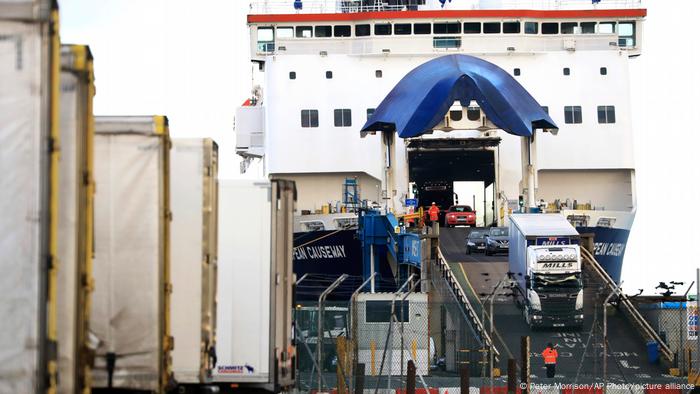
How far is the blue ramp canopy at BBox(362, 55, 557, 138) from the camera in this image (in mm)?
31969

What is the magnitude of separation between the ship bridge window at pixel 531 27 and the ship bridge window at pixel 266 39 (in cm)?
798

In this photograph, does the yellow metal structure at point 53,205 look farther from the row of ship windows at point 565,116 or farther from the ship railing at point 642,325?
the row of ship windows at point 565,116

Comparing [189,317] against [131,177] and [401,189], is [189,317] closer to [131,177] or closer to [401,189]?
[131,177]

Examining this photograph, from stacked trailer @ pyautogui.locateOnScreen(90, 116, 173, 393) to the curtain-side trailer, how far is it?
3.04 m

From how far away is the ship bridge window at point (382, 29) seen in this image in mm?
41844

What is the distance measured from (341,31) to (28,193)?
112 ft

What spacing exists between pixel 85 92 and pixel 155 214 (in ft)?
6.37

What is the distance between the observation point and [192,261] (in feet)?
39.9

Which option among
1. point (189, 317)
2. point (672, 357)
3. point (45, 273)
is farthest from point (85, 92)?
point (672, 357)

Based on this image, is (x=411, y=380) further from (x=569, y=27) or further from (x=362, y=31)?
(x=569, y=27)

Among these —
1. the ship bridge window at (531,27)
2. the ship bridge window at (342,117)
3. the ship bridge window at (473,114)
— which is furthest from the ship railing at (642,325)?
the ship bridge window at (531,27)

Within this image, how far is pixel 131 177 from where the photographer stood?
11.0 m

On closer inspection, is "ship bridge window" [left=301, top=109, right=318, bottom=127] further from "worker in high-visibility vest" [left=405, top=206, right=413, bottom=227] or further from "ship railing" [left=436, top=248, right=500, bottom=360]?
"ship railing" [left=436, top=248, right=500, bottom=360]

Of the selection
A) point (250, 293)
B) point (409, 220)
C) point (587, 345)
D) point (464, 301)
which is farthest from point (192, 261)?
point (409, 220)
